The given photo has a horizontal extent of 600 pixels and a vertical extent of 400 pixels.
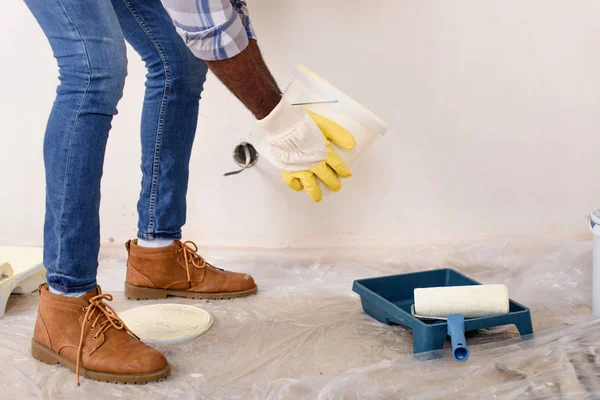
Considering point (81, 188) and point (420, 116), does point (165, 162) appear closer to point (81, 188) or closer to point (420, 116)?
point (81, 188)

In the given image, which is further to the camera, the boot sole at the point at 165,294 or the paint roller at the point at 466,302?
the boot sole at the point at 165,294

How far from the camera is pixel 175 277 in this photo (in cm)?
143

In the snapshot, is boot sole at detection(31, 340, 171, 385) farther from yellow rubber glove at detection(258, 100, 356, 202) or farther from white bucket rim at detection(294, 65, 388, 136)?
white bucket rim at detection(294, 65, 388, 136)

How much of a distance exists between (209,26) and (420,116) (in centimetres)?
84

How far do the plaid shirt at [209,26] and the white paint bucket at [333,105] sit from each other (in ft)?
0.91

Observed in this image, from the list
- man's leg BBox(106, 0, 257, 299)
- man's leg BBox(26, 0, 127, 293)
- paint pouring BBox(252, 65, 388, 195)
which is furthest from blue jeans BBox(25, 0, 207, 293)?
paint pouring BBox(252, 65, 388, 195)

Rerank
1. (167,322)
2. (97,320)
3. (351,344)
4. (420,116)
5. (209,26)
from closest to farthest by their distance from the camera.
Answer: (209,26)
(97,320)
(351,344)
(167,322)
(420,116)

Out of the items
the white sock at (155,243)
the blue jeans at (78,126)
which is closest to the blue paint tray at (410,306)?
the white sock at (155,243)

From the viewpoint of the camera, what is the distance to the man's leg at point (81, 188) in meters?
1.01

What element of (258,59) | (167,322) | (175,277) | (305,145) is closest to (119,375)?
(167,322)

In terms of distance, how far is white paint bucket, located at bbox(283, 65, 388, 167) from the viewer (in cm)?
125

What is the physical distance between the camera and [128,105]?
70.4 inches

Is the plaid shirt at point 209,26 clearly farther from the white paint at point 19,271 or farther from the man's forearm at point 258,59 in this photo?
the white paint at point 19,271

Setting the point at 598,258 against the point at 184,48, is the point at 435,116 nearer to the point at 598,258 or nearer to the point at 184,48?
the point at 598,258
